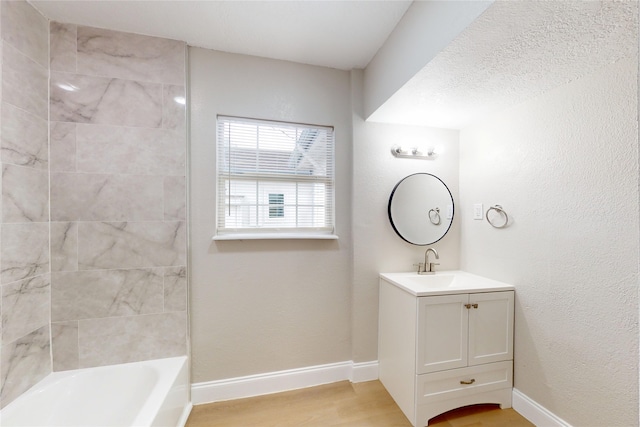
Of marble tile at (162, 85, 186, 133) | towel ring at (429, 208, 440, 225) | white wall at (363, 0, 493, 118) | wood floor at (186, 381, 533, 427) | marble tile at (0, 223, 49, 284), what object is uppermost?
white wall at (363, 0, 493, 118)

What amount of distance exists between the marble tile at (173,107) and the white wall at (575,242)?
2207 millimetres

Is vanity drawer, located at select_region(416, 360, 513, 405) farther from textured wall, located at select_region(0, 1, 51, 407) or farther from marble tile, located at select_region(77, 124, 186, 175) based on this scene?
textured wall, located at select_region(0, 1, 51, 407)

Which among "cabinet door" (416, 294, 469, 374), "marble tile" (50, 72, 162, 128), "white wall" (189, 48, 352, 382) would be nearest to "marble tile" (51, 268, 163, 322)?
"white wall" (189, 48, 352, 382)

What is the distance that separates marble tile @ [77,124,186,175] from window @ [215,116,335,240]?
28 centimetres

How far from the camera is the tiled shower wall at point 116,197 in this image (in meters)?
1.47

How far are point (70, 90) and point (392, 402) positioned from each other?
285cm

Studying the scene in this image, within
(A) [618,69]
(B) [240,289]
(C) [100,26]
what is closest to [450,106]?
(A) [618,69]

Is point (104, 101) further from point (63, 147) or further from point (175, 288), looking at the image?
point (175, 288)

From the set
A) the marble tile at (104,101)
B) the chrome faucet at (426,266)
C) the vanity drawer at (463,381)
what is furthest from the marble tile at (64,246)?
the chrome faucet at (426,266)

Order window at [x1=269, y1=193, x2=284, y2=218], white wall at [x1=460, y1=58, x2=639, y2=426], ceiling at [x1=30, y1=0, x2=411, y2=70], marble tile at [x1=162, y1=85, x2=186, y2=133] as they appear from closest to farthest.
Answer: white wall at [x1=460, y1=58, x2=639, y2=426] < ceiling at [x1=30, y1=0, x2=411, y2=70] < marble tile at [x1=162, y1=85, x2=186, y2=133] < window at [x1=269, y1=193, x2=284, y2=218]

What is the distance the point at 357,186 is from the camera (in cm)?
190

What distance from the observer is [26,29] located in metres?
1.32

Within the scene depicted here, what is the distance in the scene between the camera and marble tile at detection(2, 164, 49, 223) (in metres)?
1.22

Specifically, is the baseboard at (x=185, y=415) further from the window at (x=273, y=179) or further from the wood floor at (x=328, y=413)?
the window at (x=273, y=179)
